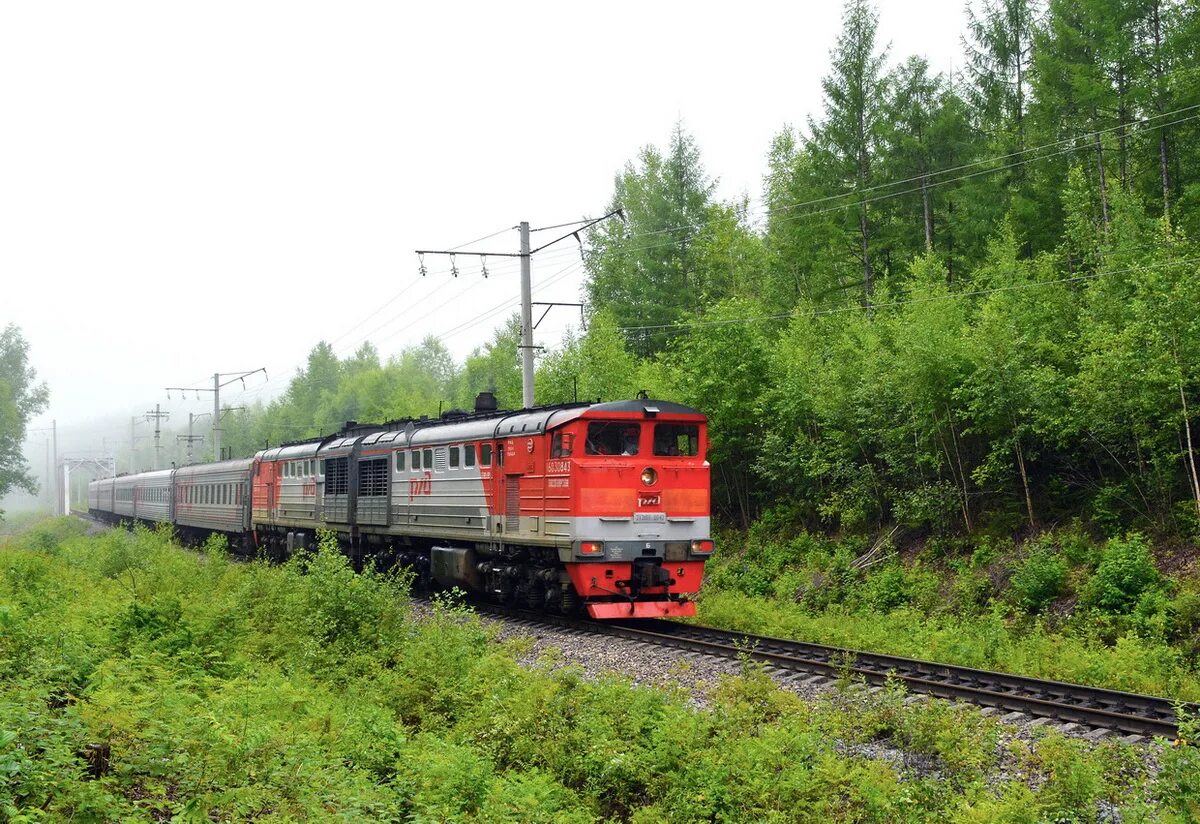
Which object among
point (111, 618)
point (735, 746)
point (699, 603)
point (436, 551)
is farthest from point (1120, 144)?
point (111, 618)

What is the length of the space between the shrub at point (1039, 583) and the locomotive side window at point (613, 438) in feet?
24.4

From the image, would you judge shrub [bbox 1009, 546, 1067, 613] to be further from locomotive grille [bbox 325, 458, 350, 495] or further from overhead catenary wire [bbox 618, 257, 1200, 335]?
locomotive grille [bbox 325, 458, 350, 495]

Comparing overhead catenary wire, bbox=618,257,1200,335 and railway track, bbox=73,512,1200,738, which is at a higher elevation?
overhead catenary wire, bbox=618,257,1200,335

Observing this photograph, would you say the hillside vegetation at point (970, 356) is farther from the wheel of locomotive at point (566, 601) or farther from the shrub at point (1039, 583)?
the wheel of locomotive at point (566, 601)

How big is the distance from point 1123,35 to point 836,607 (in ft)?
58.9

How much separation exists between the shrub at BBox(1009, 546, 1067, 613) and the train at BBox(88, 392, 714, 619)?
223 inches

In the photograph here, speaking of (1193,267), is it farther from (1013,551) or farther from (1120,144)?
(1120,144)

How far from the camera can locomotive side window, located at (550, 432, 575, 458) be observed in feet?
56.9

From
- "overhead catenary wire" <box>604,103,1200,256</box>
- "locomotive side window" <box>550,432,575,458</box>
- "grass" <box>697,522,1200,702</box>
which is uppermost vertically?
"overhead catenary wire" <box>604,103,1200,256</box>

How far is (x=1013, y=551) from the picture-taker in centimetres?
2066

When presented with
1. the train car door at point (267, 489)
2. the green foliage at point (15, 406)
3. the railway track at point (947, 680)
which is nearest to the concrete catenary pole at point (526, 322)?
the railway track at point (947, 680)

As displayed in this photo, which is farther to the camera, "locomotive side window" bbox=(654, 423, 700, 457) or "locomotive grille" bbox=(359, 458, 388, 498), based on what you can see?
"locomotive grille" bbox=(359, 458, 388, 498)

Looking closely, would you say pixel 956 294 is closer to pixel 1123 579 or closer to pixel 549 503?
pixel 1123 579

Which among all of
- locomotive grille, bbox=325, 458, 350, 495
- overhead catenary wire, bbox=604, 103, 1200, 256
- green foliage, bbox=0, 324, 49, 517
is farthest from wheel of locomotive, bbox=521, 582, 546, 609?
green foliage, bbox=0, 324, 49, 517
